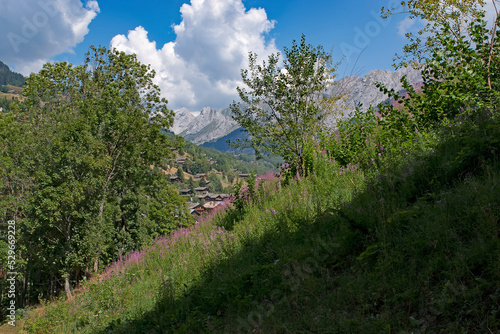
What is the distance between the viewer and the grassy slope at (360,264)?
2330mm

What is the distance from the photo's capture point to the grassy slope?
2330mm

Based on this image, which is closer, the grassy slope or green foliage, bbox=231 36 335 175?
the grassy slope

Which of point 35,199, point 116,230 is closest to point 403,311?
point 35,199

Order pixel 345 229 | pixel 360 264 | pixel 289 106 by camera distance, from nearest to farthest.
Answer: pixel 360 264, pixel 345 229, pixel 289 106

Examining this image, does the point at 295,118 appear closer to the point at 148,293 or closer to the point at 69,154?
the point at 148,293

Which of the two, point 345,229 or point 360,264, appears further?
point 345,229

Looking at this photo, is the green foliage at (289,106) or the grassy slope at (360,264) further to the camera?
the green foliage at (289,106)

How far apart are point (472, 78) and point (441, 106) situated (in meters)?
0.73

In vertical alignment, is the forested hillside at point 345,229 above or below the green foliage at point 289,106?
below

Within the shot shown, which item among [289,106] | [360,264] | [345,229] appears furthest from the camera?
[289,106]

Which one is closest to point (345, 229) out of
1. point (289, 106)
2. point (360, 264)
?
point (360, 264)

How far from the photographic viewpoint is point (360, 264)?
3.13 meters

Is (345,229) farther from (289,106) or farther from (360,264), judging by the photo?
(289,106)

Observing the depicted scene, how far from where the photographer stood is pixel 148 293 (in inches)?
233
